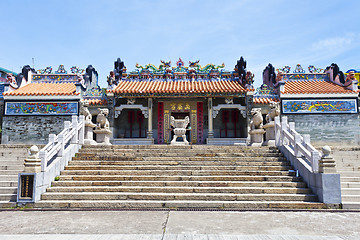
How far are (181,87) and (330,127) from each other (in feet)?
27.3

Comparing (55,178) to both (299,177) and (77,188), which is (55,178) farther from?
(299,177)

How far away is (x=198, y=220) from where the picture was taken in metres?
4.79

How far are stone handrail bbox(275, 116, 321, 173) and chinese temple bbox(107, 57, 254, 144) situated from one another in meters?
5.47

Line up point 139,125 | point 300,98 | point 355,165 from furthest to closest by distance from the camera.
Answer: point 139,125 → point 300,98 → point 355,165

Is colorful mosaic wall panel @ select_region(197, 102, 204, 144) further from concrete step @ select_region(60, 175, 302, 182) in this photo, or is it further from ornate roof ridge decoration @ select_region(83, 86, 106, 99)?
concrete step @ select_region(60, 175, 302, 182)

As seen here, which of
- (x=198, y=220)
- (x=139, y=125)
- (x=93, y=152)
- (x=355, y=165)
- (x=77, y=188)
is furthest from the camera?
(x=139, y=125)

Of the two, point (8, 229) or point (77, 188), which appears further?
point (77, 188)

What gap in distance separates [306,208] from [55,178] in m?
6.20

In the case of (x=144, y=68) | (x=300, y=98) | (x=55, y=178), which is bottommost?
(x=55, y=178)

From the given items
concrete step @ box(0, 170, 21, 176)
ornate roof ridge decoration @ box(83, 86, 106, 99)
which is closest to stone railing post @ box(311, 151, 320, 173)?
concrete step @ box(0, 170, 21, 176)

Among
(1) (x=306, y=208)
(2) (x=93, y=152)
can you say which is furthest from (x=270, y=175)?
(2) (x=93, y=152)

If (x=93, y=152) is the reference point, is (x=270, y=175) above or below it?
below

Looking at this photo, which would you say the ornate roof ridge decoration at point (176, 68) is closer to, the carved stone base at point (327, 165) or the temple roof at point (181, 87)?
the temple roof at point (181, 87)

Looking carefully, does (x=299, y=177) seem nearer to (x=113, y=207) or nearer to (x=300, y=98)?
(x=113, y=207)
